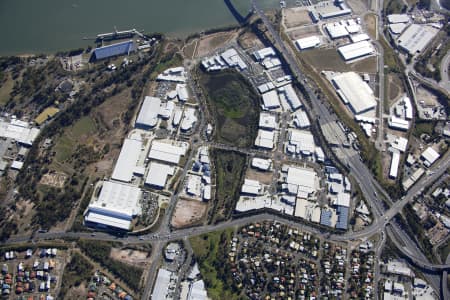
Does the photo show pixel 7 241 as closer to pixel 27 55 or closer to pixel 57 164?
pixel 57 164

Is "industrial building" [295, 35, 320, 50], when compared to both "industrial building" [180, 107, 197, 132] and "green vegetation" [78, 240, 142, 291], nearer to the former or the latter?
"industrial building" [180, 107, 197, 132]

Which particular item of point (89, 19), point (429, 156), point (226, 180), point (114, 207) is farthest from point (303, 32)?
point (114, 207)

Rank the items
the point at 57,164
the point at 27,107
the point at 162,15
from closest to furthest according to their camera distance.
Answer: the point at 57,164
the point at 27,107
the point at 162,15

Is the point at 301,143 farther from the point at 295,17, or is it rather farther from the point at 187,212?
the point at 295,17

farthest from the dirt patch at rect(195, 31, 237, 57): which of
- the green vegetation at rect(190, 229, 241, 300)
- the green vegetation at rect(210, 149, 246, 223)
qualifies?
the green vegetation at rect(190, 229, 241, 300)

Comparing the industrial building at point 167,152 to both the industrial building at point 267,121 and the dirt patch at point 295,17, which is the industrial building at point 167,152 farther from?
the dirt patch at point 295,17

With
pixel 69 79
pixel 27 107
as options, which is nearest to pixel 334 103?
pixel 69 79
